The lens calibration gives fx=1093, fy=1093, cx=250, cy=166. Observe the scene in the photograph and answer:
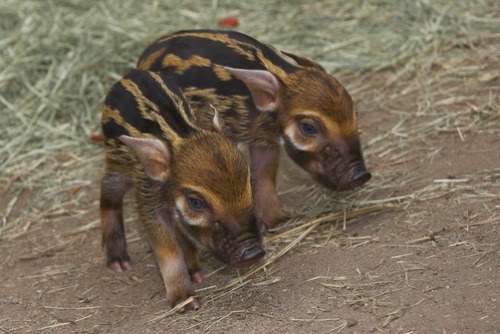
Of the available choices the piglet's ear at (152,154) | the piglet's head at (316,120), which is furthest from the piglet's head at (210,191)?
the piglet's head at (316,120)

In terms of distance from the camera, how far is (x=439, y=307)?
19.3ft

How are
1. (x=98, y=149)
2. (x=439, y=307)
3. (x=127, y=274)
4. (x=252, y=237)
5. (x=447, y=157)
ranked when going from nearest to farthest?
(x=439, y=307) → (x=252, y=237) → (x=127, y=274) → (x=447, y=157) → (x=98, y=149)

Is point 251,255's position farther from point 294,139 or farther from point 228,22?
point 228,22

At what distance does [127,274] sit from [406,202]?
192 centimetres

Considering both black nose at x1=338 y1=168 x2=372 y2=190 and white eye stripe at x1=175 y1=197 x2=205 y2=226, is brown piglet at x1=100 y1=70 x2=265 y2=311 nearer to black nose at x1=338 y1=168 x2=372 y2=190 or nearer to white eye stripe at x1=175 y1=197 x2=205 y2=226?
white eye stripe at x1=175 y1=197 x2=205 y2=226

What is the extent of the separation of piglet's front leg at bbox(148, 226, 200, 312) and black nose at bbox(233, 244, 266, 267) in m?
0.46

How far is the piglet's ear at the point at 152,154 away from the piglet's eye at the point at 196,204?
0.29 metres

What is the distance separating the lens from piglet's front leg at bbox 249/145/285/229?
24.6 ft

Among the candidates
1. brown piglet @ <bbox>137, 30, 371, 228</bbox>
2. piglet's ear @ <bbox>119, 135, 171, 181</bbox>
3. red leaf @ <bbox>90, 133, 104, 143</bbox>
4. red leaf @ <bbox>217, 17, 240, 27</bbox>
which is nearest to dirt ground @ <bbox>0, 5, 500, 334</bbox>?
red leaf @ <bbox>90, 133, 104, 143</bbox>

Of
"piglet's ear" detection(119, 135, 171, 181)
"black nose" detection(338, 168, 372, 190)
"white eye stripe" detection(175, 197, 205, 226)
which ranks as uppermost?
"piglet's ear" detection(119, 135, 171, 181)

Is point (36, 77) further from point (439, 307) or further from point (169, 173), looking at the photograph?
point (439, 307)

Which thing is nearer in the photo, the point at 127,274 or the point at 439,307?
the point at 439,307

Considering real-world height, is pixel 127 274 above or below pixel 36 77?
below

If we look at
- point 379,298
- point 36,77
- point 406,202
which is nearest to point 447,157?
point 406,202
